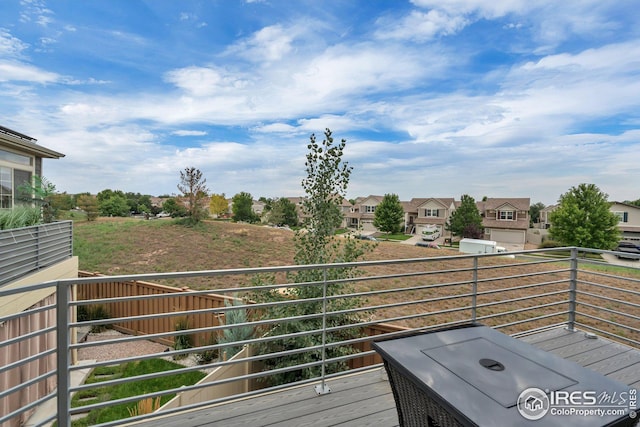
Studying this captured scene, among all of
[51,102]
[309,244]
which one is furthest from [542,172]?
[51,102]

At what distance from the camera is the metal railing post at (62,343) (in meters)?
1.50

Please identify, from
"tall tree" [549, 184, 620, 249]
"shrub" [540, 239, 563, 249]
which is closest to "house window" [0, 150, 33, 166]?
"tall tree" [549, 184, 620, 249]

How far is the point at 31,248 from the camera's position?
15.4 ft

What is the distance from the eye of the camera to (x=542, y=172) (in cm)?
1355

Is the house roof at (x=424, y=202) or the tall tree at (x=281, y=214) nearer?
the tall tree at (x=281, y=214)

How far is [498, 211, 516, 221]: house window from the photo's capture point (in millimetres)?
31078

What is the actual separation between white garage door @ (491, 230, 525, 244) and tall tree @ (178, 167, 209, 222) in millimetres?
28292

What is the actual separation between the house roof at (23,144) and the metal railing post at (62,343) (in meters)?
7.72

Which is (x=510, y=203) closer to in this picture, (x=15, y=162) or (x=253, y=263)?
(x=253, y=263)

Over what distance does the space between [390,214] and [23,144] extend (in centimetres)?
3021

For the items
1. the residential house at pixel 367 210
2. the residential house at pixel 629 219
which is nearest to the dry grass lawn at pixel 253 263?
the residential house at pixel 629 219

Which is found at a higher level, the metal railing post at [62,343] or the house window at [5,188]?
the house window at [5,188]

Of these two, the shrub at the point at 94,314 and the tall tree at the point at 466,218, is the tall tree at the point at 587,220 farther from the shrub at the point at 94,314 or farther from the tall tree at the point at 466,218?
the shrub at the point at 94,314

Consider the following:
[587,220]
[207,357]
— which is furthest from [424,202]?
[207,357]
